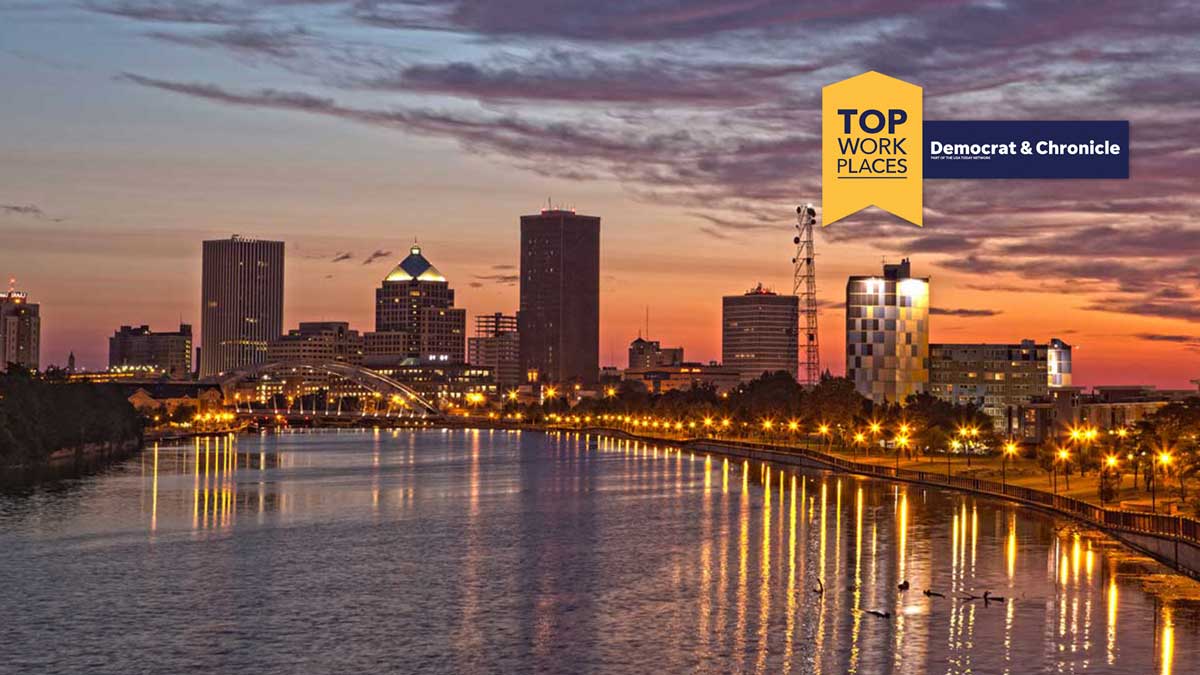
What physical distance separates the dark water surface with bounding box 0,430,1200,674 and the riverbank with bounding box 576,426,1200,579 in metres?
1.47

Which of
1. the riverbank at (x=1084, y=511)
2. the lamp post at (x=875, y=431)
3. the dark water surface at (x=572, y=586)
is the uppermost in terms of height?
the lamp post at (x=875, y=431)

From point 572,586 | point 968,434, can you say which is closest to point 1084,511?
point 572,586

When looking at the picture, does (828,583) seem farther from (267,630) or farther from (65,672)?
(65,672)

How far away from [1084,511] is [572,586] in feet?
114

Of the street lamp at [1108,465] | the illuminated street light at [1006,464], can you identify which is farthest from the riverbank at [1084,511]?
the street lamp at [1108,465]

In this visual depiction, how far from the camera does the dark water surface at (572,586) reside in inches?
1938

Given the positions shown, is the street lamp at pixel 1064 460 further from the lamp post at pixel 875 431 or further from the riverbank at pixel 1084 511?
the lamp post at pixel 875 431

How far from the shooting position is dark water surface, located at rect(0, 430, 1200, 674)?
49.2 m

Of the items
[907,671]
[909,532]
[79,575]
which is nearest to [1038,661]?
[907,671]

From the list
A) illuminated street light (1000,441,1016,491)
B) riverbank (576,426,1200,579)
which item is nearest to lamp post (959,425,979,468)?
riverbank (576,426,1200,579)

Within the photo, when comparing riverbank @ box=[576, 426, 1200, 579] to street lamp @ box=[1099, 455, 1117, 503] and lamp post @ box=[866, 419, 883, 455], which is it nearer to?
street lamp @ box=[1099, 455, 1117, 503]

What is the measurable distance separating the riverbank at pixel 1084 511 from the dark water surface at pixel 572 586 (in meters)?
1.47

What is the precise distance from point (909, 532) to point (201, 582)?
38.3 meters

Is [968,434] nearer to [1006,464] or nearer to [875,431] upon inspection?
[1006,464]
